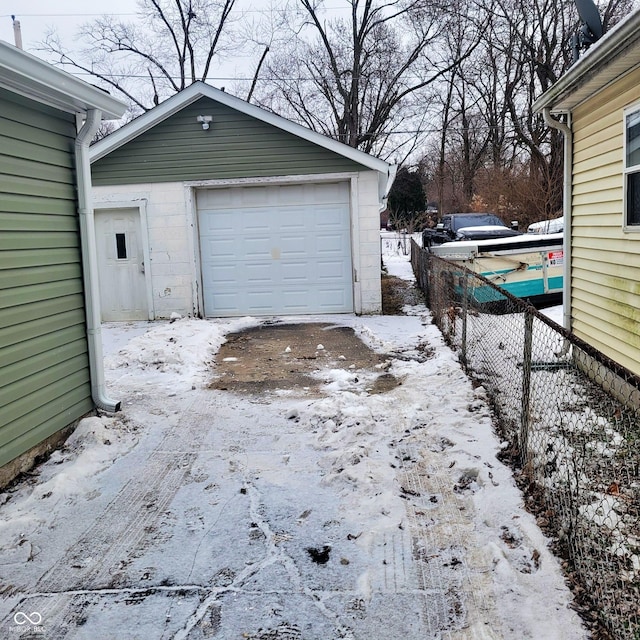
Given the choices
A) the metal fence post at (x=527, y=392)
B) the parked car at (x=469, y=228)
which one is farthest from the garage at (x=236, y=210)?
the metal fence post at (x=527, y=392)

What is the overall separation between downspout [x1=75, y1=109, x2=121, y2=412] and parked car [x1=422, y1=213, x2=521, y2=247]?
12.7 metres

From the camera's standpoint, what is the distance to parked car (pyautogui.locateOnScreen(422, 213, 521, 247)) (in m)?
16.4

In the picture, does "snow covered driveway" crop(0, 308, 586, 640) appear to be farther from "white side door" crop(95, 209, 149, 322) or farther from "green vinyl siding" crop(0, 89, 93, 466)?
"white side door" crop(95, 209, 149, 322)

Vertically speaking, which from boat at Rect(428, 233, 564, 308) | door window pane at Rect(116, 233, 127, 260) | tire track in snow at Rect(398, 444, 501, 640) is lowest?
tire track in snow at Rect(398, 444, 501, 640)

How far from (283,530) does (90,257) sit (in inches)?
122

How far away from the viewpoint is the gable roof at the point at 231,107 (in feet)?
35.1

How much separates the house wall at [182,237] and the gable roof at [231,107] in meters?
0.34

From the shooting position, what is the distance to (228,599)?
2760mm

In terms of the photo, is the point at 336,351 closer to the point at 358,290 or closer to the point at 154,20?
the point at 358,290

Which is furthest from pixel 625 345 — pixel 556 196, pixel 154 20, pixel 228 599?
pixel 154 20

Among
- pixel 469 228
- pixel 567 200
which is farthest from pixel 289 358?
pixel 469 228

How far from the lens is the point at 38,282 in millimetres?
4559

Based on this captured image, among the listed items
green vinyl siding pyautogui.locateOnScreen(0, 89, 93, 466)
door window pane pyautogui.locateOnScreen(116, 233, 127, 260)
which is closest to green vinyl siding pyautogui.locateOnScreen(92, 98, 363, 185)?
door window pane pyautogui.locateOnScreen(116, 233, 127, 260)

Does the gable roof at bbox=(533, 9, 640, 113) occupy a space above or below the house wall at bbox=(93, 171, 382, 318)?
above
